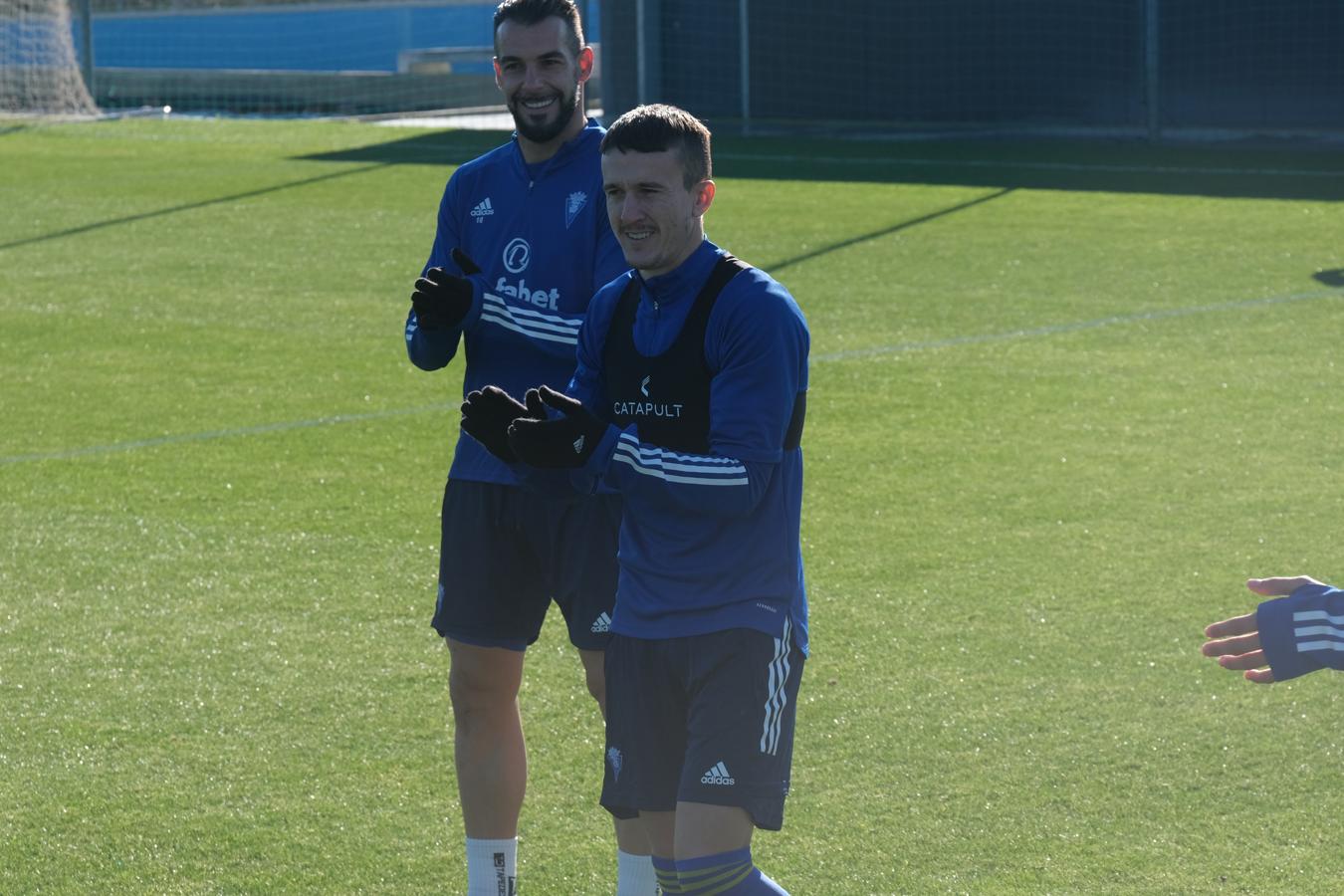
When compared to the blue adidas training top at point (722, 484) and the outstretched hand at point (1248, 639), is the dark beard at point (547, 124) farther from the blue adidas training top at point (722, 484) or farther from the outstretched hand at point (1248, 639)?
the outstretched hand at point (1248, 639)

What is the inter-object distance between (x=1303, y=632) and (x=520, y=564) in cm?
183

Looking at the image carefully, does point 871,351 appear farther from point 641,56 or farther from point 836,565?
point 641,56

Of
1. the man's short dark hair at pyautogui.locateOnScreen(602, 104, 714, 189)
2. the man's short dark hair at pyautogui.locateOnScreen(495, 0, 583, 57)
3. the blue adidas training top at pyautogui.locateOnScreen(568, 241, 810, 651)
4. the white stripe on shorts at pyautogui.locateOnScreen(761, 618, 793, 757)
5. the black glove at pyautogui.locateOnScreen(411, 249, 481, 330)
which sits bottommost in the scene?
the white stripe on shorts at pyautogui.locateOnScreen(761, 618, 793, 757)

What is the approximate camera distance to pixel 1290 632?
3729 mm

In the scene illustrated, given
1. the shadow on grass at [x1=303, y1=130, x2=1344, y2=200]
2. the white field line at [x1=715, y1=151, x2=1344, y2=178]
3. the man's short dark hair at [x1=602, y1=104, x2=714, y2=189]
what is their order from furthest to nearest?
1. the white field line at [x1=715, y1=151, x2=1344, y2=178]
2. the shadow on grass at [x1=303, y1=130, x2=1344, y2=200]
3. the man's short dark hair at [x1=602, y1=104, x2=714, y2=189]

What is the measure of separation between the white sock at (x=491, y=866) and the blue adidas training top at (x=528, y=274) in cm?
88

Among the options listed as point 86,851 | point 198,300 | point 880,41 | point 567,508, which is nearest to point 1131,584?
point 567,508

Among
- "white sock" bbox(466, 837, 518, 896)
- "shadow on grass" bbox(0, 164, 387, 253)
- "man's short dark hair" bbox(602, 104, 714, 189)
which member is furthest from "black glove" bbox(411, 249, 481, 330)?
"shadow on grass" bbox(0, 164, 387, 253)

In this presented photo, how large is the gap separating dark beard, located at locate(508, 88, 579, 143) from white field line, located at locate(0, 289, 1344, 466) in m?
5.54

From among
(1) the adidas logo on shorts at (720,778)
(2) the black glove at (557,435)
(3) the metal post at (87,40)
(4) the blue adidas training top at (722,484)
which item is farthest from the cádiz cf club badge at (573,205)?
(3) the metal post at (87,40)

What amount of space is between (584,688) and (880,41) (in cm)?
2048

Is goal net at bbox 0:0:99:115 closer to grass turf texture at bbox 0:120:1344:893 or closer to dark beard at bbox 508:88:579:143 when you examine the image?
grass turf texture at bbox 0:120:1344:893

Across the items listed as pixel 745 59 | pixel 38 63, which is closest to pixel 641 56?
pixel 745 59

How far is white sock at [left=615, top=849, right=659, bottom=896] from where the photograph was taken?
448 cm
